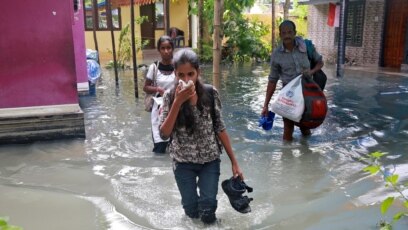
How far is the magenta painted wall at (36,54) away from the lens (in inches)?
242

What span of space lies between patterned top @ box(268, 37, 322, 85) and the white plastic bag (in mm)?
134

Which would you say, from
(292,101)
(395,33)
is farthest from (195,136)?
(395,33)

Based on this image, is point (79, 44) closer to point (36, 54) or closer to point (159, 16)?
point (36, 54)

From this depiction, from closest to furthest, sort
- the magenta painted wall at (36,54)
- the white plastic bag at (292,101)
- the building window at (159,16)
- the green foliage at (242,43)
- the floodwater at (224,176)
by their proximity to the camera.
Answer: the floodwater at (224,176)
the white plastic bag at (292,101)
the magenta painted wall at (36,54)
the green foliage at (242,43)
the building window at (159,16)

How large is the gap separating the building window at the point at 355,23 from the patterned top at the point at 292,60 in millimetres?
11477

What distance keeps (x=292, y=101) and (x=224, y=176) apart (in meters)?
1.39

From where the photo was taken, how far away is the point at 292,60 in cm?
562

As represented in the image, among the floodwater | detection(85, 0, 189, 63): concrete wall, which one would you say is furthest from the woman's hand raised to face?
detection(85, 0, 189, 63): concrete wall

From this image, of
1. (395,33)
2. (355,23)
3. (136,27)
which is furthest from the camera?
(136,27)

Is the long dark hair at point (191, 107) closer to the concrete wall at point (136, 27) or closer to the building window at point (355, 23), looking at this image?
the building window at point (355, 23)

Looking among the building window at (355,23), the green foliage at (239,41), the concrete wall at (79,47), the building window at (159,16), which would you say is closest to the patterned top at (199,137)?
the concrete wall at (79,47)

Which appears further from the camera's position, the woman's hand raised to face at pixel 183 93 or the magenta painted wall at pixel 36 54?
the magenta painted wall at pixel 36 54

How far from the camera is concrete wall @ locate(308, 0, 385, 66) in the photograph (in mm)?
15570

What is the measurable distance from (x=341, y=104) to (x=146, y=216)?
6141mm
